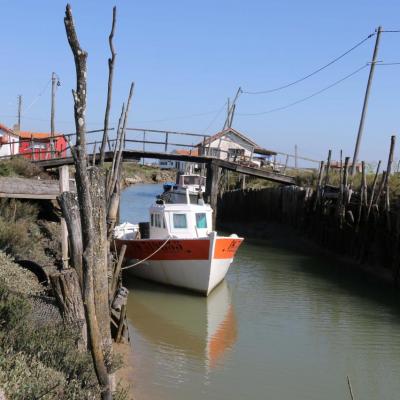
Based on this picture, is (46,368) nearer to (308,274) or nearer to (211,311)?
(211,311)

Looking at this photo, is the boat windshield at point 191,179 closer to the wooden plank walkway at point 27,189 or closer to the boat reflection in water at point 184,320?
the boat reflection in water at point 184,320

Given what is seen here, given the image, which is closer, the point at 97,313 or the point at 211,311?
the point at 97,313

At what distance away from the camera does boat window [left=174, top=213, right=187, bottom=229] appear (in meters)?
19.6

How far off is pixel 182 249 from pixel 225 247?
1.34 meters

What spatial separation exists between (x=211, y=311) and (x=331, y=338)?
382cm

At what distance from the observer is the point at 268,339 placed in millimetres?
13641

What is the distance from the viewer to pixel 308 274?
22.7m

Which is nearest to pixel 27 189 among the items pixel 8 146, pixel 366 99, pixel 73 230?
pixel 73 230

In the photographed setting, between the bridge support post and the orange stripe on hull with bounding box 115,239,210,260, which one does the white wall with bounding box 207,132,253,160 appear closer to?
the bridge support post

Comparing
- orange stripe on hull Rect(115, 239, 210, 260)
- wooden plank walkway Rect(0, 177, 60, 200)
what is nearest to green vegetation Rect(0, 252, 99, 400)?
orange stripe on hull Rect(115, 239, 210, 260)

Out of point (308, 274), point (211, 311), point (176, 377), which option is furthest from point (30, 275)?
point (308, 274)

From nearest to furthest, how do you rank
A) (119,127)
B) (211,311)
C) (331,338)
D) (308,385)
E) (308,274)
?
1. (308,385)
2. (331,338)
3. (211,311)
4. (119,127)
5. (308,274)

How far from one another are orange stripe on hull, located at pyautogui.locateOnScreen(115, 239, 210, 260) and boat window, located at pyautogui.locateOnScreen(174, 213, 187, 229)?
119 cm

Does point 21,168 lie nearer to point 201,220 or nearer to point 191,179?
point 201,220
